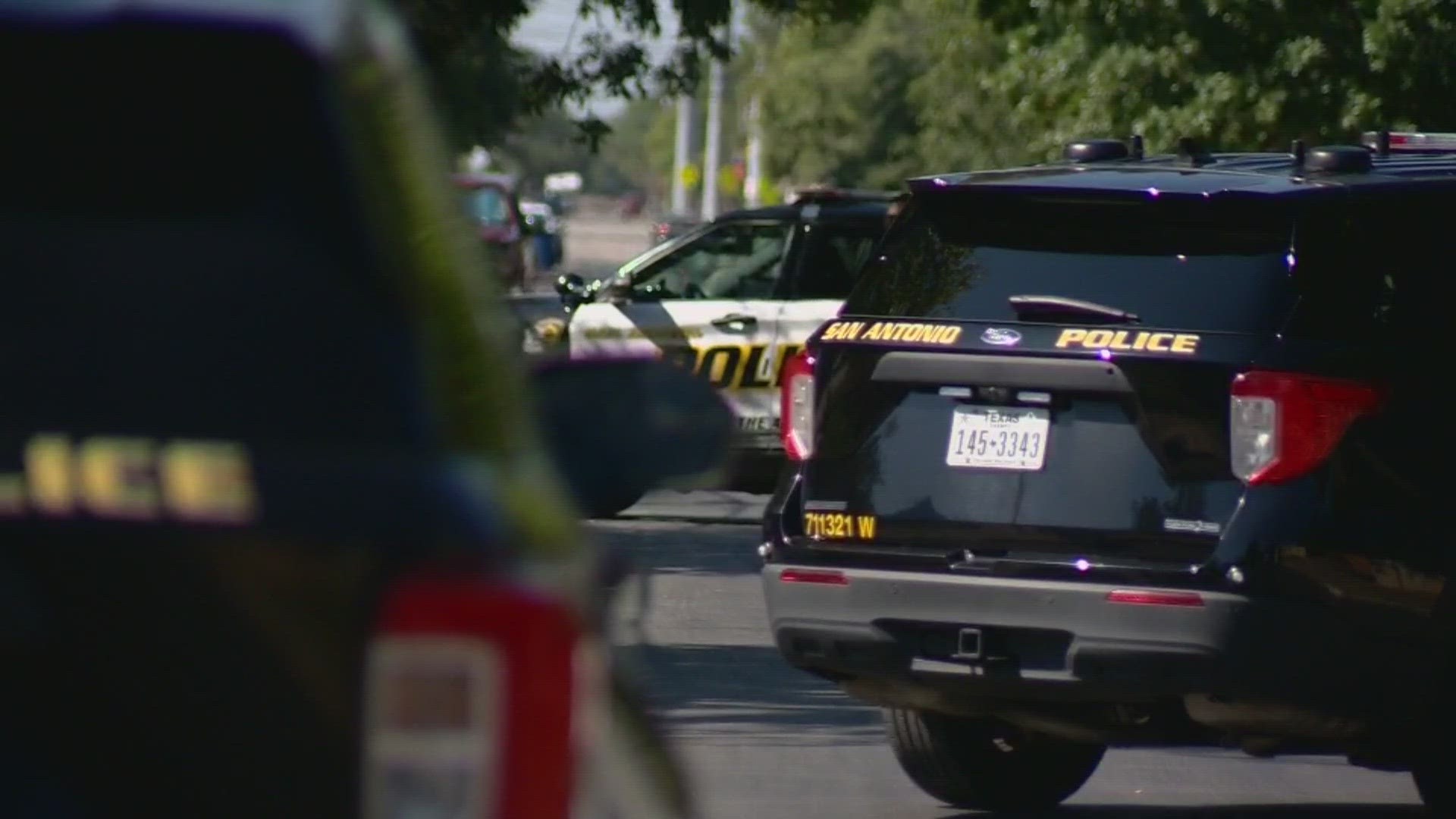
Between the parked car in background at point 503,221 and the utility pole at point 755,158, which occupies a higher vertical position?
the parked car in background at point 503,221

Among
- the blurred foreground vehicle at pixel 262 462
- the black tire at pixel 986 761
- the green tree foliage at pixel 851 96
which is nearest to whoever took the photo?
the blurred foreground vehicle at pixel 262 462

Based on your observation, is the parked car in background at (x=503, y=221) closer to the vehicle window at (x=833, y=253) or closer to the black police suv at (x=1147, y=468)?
the vehicle window at (x=833, y=253)

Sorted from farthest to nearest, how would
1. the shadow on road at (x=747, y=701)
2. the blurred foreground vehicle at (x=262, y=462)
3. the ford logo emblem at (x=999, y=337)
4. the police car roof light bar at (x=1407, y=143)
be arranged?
1. the shadow on road at (x=747, y=701)
2. the police car roof light bar at (x=1407, y=143)
3. the ford logo emblem at (x=999, y=337)
4. the blurred foreground vehicle at (x=262, y=462)

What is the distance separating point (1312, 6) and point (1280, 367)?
15.6 m

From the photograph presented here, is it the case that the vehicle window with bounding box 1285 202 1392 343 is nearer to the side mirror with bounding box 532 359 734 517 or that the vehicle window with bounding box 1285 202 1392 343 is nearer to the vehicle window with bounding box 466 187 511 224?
the side mirror with bounding box 532 359 734 517

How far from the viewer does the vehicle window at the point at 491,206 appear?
33781 mm

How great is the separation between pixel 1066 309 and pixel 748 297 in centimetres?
948

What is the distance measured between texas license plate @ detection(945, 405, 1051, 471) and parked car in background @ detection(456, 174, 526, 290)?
25.5 meters

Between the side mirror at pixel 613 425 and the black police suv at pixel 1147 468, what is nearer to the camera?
the side mirror at pixel 613 425

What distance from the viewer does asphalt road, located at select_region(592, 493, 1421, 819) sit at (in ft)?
25.8

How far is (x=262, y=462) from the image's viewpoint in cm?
221

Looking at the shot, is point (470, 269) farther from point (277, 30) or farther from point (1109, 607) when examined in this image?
point (1109, 607)

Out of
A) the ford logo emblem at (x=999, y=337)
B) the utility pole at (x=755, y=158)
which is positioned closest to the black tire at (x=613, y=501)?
the ford logo emblem at (x=999, y=337)

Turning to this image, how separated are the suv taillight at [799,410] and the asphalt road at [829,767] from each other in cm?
55
